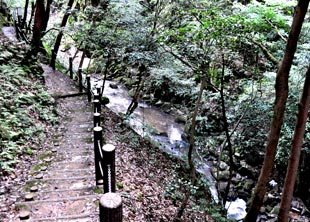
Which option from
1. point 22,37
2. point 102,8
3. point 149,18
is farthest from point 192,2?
point 22,37

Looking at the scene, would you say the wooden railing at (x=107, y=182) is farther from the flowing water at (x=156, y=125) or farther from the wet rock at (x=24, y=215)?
the flowing water at (x=156, y=125)

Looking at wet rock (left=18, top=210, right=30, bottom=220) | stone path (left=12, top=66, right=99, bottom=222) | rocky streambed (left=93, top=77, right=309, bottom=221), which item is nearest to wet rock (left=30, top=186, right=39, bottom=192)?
stone path (left=12, top=66, right=99, bottom=222)

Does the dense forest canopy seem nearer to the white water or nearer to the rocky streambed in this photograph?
the rocky streambed

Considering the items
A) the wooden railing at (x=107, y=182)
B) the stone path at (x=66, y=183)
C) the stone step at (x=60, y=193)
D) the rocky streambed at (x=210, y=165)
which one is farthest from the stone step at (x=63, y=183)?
the rocky streambed at (x=210, y=165)

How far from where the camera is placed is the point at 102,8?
1176cm

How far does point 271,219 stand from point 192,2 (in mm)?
8560

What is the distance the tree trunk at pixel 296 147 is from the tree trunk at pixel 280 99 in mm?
518

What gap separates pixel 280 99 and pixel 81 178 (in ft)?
14.2

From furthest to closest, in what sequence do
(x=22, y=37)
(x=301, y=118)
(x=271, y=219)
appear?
(x=22, y=37)
(x=271, y=219)
(x=301, y=118)

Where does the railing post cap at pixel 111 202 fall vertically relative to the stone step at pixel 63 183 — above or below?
above

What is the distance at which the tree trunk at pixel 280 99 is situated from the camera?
518 cm

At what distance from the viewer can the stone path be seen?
4.51 metres

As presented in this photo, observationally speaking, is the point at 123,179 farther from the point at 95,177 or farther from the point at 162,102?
the point at 162,102

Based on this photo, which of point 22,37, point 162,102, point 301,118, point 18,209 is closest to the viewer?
point 18,209
